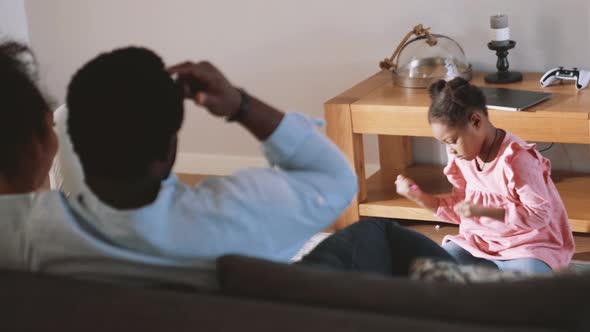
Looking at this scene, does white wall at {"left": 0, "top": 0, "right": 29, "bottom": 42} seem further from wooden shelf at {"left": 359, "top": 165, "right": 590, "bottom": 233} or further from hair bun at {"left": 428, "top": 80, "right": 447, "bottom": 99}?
hair bun at {"left": 428, "top": 80, "right": 447, "bottom": 99}

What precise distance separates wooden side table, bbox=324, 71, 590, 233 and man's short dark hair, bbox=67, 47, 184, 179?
6.60 ft

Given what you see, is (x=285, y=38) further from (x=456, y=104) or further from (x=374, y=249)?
(x=374, y=249)

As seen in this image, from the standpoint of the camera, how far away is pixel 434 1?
3.74m

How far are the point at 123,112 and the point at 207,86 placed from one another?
16 cm

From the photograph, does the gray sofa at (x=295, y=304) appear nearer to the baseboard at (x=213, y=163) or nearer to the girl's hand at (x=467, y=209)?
the girl's hand at (x=467, y=209)

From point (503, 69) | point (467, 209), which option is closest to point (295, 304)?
point (467, 209)

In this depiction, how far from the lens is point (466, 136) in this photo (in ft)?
8.43

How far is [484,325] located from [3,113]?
91 cm

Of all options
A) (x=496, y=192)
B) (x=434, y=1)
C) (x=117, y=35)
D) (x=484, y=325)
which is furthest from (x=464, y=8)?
(x=484, y=325)

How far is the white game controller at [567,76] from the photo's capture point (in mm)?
3346

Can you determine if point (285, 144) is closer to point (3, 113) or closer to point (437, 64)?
point (3, 113)

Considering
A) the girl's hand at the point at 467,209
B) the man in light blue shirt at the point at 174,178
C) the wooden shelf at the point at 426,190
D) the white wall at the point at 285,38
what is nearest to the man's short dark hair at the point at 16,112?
the man in light blue shirt at the point at 174,178

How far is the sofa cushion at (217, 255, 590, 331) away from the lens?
118 centimetres

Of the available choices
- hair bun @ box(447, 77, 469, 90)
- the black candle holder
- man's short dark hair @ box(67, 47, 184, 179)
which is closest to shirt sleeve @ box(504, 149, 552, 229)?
hair bun @ box(447, 77, 469, 90)
